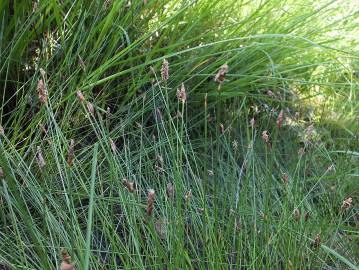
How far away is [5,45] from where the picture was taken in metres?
1.42

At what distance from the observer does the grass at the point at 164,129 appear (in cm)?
112

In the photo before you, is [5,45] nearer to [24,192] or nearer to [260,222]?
[24,192]

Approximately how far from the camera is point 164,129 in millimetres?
1086

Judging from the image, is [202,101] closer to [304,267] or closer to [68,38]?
[68,38]

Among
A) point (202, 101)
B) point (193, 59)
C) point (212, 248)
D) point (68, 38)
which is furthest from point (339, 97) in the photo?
point (212, 248)

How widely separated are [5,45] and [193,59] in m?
0.54

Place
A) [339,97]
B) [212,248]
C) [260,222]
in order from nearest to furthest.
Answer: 1. [212,248]
2. [260,222]
3. [339,97]

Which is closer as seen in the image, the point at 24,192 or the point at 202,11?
the point at 24,192

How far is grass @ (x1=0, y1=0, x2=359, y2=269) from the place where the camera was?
112 cm

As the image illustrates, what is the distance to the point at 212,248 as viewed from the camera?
3.05 ft

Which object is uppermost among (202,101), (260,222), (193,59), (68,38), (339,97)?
(68,38)

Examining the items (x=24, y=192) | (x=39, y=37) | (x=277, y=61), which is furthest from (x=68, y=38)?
(x=277, y=61)

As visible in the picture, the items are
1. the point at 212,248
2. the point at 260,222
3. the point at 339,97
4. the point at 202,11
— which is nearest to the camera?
the point at 212,248

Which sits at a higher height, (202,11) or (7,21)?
(7,21)
